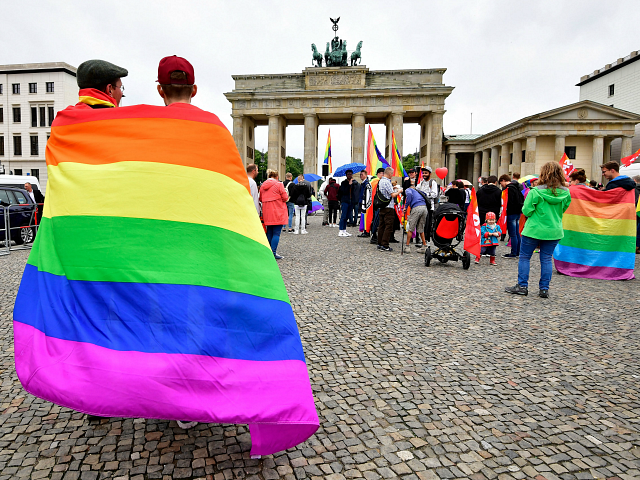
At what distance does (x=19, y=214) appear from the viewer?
12.1 meters

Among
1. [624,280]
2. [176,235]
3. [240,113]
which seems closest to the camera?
[176,235]

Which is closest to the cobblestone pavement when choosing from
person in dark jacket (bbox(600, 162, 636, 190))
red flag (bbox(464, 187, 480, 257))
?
red flag (bbox(464, 187, 480, 257))

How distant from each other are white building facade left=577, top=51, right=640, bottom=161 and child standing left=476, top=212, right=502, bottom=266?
141ft

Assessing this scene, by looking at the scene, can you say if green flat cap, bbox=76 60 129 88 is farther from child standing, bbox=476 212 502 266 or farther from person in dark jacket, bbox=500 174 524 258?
person in dark jacket, bbox=500 174 524 258

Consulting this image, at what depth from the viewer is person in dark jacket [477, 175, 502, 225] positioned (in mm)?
10531

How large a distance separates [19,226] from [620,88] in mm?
63437

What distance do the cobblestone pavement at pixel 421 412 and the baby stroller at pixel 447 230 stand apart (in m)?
3.19

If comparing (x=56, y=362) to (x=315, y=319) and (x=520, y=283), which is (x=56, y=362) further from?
(x=520, y=283)

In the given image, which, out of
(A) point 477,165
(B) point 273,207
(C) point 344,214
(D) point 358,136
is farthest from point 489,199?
(A) point 477,165

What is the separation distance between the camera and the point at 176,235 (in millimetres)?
2230

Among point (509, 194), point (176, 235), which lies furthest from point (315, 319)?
point (509, 194)

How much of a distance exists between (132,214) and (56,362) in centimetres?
78

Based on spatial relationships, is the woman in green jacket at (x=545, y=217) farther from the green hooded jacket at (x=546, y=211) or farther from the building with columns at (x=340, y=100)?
the building with columns at (x=340, y=100)

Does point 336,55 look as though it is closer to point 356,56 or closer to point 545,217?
point 356,56
